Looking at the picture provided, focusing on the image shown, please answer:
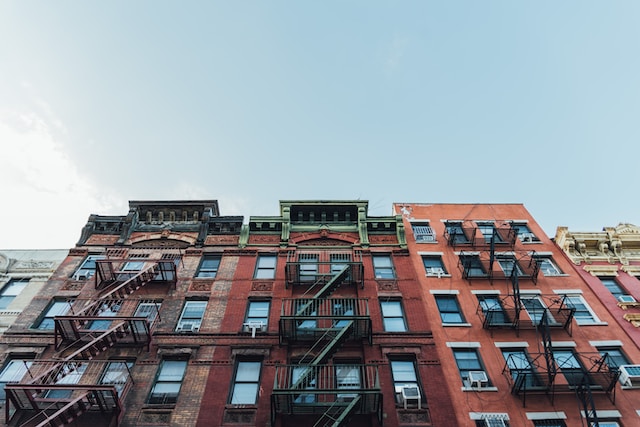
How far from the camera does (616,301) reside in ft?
69.0

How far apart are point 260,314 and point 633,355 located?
49.0 ft

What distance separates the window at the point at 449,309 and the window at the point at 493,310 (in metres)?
1.03

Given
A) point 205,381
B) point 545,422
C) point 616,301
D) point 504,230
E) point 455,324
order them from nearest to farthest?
point 545,422 → point 205,381 → point 455,324 → point 616,301 → point 504,230

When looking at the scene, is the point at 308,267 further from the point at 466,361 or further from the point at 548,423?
the point at 548,423

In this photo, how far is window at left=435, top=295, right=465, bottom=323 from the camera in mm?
20094

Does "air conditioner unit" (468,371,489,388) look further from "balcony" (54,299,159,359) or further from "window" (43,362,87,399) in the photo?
"window" (43,362,87,399)

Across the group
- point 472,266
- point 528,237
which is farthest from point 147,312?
point 528,237

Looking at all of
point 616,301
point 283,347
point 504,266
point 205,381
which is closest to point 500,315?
point 504,266

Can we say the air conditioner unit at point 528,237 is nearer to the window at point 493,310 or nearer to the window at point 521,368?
the window at point 493,310

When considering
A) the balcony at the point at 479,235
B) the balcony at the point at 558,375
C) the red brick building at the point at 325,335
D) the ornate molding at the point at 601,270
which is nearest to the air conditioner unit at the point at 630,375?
the balcony at the point at 558,375

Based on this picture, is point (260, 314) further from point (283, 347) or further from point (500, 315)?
point (500, 315)

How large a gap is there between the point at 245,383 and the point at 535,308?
→ 491 inches

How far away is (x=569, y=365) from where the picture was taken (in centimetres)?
1808

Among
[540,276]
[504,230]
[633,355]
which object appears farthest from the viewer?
[504,230]
